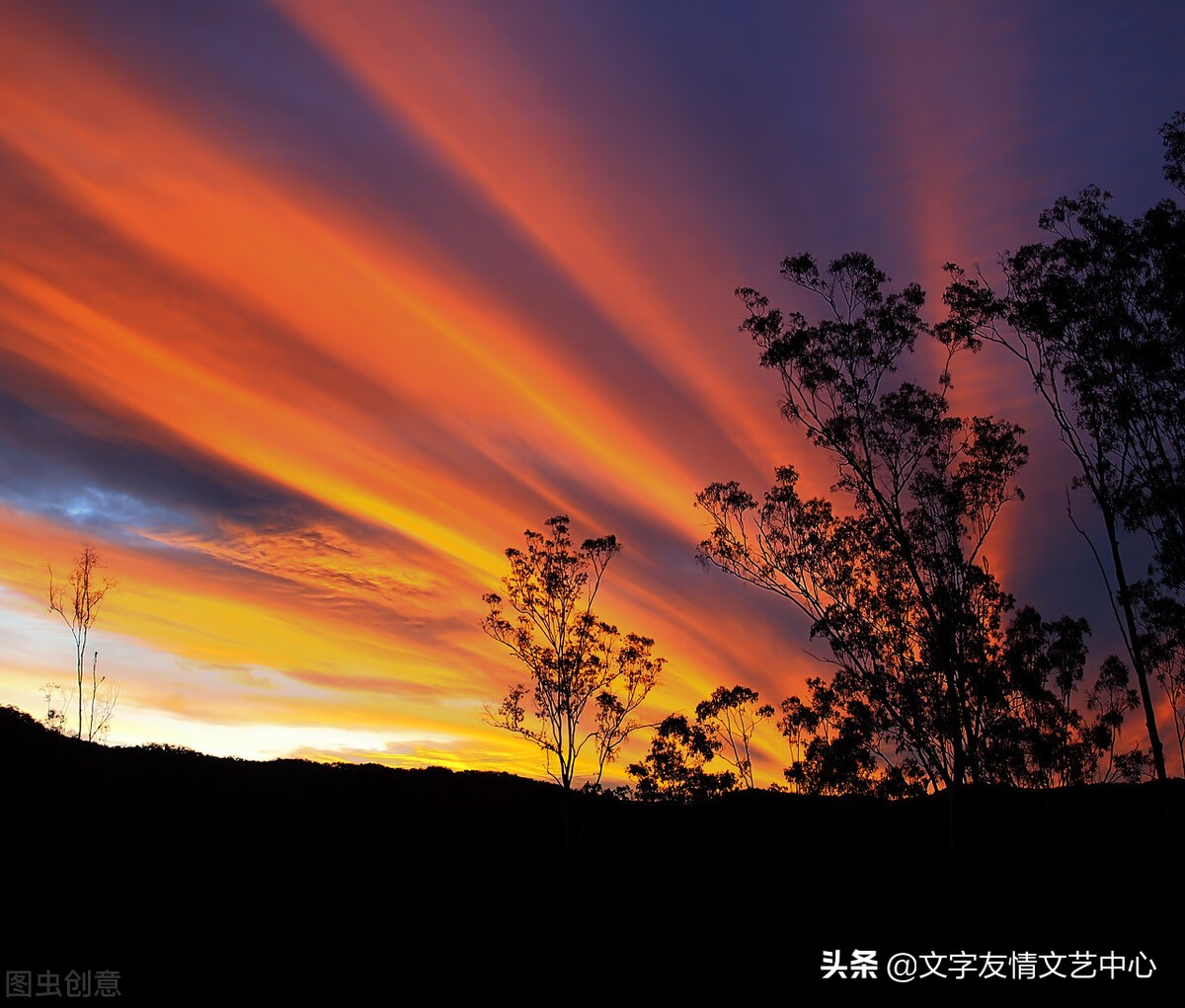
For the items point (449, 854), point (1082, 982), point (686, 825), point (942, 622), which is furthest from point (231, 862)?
point (942, 622)

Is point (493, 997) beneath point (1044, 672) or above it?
beneath

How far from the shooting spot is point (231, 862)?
1153 inches

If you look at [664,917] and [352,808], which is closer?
[664,917]

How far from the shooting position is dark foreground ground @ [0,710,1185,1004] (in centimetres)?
2152

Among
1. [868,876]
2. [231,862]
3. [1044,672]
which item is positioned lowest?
[868,876]

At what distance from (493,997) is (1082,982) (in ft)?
51.5

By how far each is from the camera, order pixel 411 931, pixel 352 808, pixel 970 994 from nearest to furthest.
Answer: pixel 970 994, pixel 411 931, pixel 352 808

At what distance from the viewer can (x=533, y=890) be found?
1233 inches

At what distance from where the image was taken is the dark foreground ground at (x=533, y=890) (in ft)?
70.6

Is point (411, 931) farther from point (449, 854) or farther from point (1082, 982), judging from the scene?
point (1082, 982)

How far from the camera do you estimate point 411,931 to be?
2475 centimetres

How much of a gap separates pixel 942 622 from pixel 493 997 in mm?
24367

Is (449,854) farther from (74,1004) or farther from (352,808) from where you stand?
(74,1004)

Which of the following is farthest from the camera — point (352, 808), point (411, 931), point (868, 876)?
point (352, 808)
